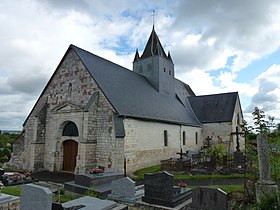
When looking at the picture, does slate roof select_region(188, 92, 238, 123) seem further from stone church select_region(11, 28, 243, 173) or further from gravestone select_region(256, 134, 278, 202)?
gravestone select_region(256, 134, 278, 202)

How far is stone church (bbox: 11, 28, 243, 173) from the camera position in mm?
12531

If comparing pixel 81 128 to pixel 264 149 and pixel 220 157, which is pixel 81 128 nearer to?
pixel 220 157

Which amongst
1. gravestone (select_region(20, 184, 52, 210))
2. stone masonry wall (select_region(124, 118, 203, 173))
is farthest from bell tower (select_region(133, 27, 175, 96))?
gravestone (select_region(20, 184, 52, 210))

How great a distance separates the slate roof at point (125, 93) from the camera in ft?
44.4

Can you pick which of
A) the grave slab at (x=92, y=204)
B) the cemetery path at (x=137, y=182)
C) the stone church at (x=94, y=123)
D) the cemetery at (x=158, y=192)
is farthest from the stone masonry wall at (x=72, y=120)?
the grave slab at (x=92, y=204)

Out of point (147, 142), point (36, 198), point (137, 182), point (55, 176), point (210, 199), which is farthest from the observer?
point (147, 142)

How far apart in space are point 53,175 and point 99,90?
219 inches

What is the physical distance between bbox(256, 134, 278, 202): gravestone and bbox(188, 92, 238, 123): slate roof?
703 inches

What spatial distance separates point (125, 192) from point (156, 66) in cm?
1653

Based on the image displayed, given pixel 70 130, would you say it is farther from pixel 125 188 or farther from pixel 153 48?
pixel 153 48

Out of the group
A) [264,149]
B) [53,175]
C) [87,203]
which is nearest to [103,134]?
[53,175]

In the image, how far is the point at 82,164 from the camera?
12180mm

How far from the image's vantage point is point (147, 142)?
14.9 metres

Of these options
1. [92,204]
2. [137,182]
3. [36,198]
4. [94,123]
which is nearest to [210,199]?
[92,204]
